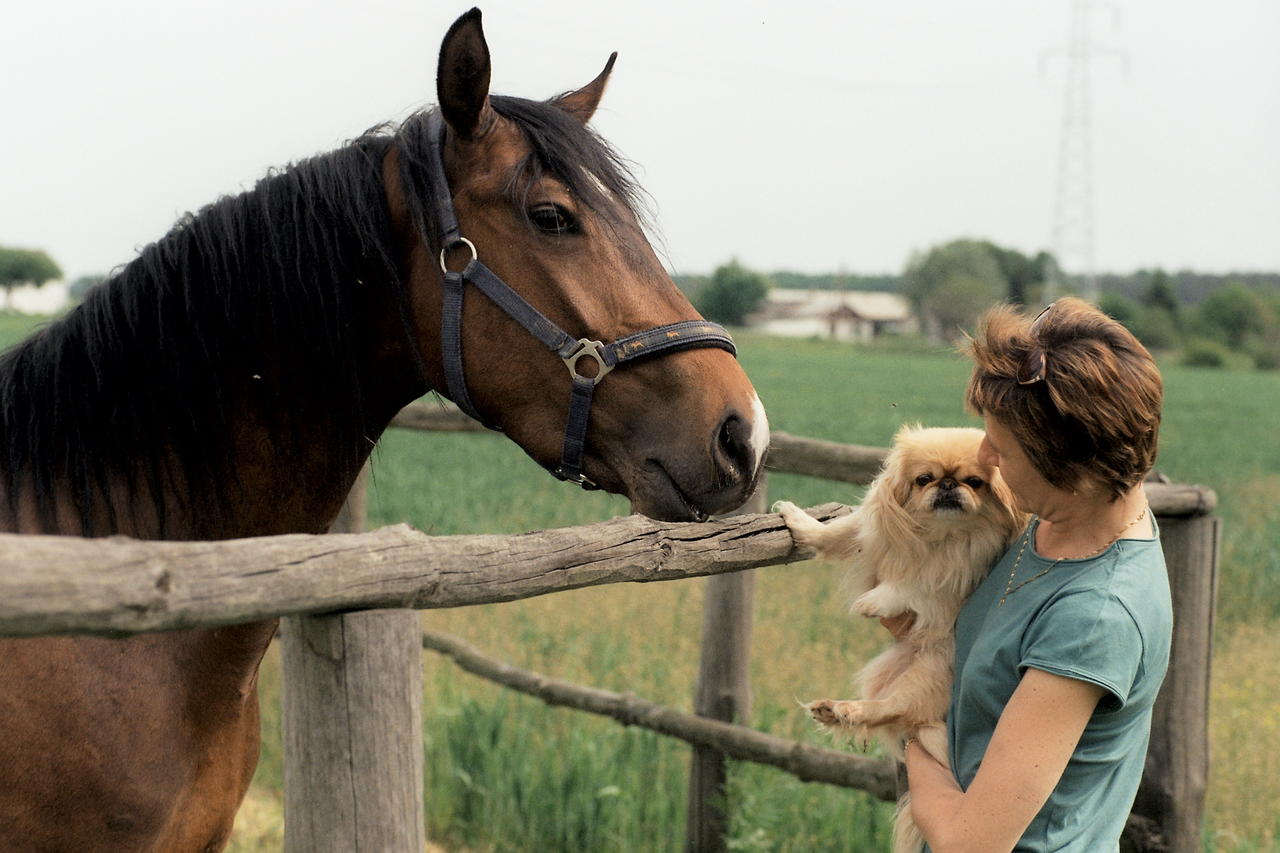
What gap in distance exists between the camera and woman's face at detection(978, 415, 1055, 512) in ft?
5.90

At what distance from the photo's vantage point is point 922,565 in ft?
7.50

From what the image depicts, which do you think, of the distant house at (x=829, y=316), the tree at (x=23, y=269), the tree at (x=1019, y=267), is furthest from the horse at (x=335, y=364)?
the tree at (x=1019, y=267)

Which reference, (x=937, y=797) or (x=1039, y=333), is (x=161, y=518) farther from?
(x=1039, y=333)

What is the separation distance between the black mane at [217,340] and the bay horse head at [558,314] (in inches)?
1.0

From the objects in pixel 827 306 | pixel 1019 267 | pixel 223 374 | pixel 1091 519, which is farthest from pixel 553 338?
pixel 1019 267

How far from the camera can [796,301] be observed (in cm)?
8219

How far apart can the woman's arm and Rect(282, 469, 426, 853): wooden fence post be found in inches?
39.2

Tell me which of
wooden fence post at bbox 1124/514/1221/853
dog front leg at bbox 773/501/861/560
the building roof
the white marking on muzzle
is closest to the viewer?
the white marking on muzzle

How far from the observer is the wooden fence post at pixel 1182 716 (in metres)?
3.49

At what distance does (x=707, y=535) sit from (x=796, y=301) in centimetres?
8142

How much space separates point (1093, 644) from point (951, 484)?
566 millimetres

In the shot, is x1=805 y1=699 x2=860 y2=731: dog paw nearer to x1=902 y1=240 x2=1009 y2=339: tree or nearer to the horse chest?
the horse chest

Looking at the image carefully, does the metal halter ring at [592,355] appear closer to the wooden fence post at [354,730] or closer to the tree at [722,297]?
the tree at [722,297]

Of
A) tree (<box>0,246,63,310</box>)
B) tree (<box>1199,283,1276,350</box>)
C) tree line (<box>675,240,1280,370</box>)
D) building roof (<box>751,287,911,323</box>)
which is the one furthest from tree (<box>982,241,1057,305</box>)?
tree (<box>0,246,63,310</box>)
